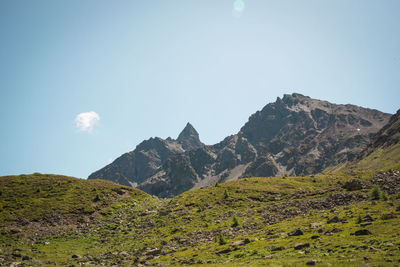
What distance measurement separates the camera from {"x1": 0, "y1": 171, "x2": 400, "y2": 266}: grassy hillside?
23.2 meters

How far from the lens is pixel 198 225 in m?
47.5

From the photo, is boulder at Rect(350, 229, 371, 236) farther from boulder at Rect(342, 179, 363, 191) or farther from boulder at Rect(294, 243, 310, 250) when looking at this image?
boulder at Rect(342, 179, 363, 191)

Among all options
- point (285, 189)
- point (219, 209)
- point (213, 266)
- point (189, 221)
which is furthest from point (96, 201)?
point (285, 189)

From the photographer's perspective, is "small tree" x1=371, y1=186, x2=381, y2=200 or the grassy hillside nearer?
the grassy hillside

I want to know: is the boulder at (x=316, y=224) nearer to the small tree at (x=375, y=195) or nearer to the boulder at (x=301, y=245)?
the boulder at (x=301, y=245)

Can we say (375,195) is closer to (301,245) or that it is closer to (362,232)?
(362,232)

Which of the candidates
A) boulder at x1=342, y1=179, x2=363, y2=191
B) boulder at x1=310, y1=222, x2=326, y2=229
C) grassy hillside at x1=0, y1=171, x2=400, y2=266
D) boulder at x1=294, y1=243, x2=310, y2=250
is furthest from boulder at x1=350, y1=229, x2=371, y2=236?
boulder at x1=342, y1=179, x2=363, y2=191

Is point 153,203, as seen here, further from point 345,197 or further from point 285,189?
point 345,197

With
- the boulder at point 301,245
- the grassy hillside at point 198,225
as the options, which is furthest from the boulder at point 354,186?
the boulder at point 301,245

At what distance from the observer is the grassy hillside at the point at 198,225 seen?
76.1 feet

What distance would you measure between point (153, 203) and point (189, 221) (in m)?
22.0

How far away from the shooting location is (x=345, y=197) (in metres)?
46.0

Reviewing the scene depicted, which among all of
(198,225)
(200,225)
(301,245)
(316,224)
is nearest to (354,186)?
(316,224)

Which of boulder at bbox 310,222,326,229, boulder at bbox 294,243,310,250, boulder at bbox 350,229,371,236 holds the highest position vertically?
boulder at bbox 350,229,371,236
